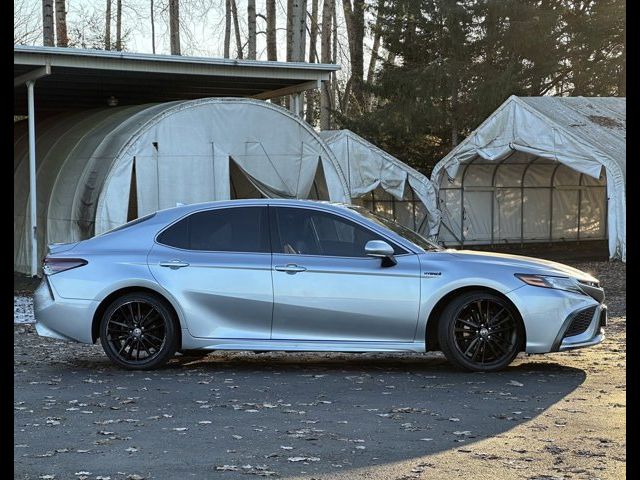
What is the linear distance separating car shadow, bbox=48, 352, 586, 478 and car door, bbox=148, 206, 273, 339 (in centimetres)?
50

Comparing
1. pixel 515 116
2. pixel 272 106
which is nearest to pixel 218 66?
pixel 272 106

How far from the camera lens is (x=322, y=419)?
7.24 metres

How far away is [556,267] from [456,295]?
3.33 feet

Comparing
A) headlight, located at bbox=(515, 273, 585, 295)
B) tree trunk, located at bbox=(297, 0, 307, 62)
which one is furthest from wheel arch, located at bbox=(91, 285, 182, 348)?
tree trunk, located at bbox=(297, 0, 307, 62)

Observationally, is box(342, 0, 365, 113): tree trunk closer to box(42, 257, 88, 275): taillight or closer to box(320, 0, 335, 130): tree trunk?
box(320, 0, 335, 130): tree trunk

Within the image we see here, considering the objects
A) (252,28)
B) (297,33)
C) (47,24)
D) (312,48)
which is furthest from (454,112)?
(47,24)

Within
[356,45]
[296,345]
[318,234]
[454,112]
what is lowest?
[296,345]

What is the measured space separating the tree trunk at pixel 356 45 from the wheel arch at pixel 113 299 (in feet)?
104

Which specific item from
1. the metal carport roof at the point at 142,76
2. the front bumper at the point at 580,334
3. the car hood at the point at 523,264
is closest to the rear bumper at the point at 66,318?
the car hood at the point at 523,264

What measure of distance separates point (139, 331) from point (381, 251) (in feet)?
7.95

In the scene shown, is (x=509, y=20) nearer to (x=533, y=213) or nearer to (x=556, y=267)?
(x=533, y=213)

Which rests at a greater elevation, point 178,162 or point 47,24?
point 47,24

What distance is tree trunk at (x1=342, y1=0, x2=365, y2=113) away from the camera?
42344 mm

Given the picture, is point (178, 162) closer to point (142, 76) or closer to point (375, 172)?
point (142, 76)
